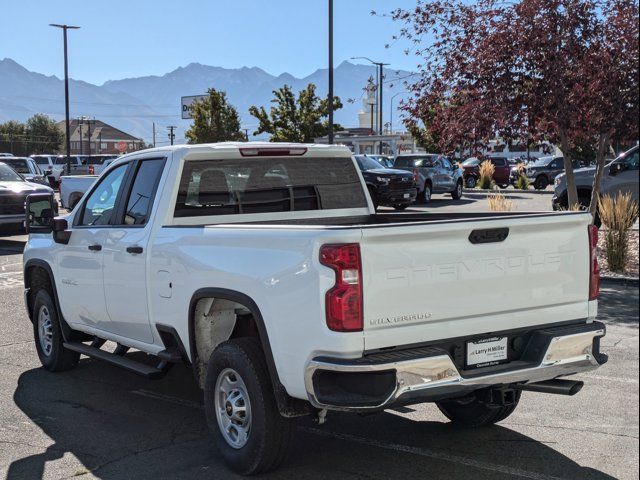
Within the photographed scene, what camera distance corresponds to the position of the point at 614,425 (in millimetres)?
5535

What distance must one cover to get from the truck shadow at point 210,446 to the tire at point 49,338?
Answer: 1.94 feet

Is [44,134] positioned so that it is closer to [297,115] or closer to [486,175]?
[297,115]

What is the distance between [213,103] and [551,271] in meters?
54.1

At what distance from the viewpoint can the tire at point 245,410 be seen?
176 inches

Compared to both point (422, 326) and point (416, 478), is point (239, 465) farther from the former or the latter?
point (422, 326)

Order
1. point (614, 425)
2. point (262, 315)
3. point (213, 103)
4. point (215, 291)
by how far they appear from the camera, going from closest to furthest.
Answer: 1. point (262, 315)
2. point (215, 291)
3. point (614, 425)
4. point (213, 103)

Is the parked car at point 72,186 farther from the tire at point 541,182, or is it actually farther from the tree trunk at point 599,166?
the tire at point 541,182

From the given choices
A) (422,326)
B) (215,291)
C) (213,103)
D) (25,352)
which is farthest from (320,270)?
(213,103)

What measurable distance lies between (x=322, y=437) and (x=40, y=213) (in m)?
3.29

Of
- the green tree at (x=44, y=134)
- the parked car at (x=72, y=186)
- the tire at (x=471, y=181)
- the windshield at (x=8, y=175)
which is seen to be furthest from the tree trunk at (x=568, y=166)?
the green tree at (x=44, y=134)

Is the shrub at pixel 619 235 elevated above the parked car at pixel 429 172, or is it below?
below

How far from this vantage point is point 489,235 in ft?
14.4

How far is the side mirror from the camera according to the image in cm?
689

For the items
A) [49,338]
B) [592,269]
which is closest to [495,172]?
[49,338]
